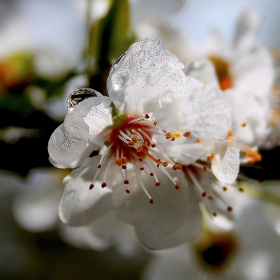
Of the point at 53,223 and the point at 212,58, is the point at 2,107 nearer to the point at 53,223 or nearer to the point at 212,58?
the point at 53,223

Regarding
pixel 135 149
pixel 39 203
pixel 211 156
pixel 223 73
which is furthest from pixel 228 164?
pixel 39 203

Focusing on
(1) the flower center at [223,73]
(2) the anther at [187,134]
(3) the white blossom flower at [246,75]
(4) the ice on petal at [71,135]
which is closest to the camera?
(4) the ice on petal at [71,135]

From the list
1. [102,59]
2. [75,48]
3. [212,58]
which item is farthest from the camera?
[75,48]

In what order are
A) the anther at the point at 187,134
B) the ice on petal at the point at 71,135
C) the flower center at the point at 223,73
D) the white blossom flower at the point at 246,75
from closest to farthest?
the ice on petal at the point at 71,135 < the anther at the point at 187,134 < the white blossom flower at the point at 246,75 < the flower center at the point at 223,73

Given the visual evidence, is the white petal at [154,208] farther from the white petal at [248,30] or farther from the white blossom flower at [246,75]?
the white petal at [248,30]

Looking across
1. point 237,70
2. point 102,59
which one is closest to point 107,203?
point 102,59

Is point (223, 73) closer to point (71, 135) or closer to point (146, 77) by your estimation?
point (146, 77)

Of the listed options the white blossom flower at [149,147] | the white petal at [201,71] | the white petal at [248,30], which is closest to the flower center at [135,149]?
the white blossom flower at [149,147]
